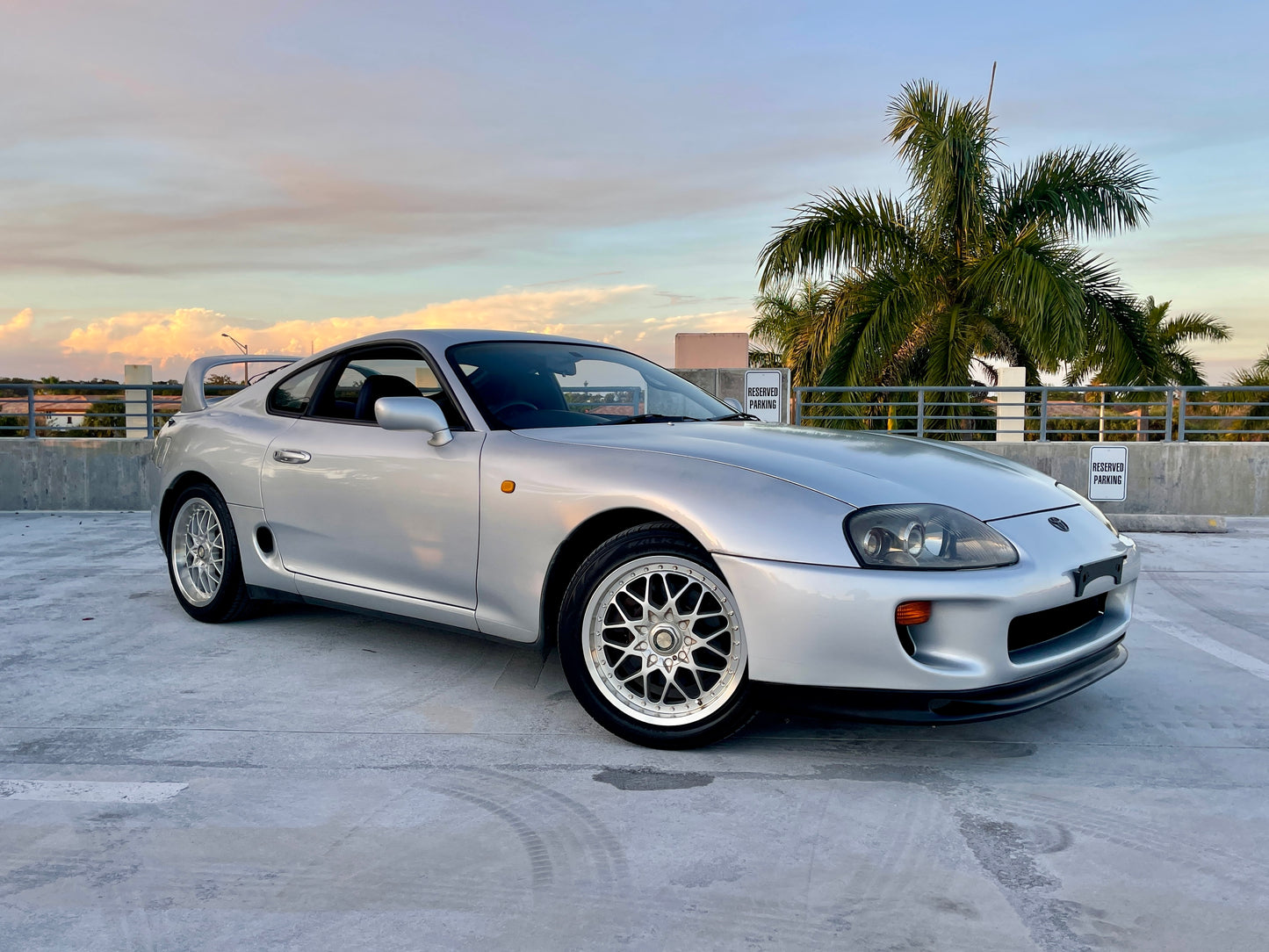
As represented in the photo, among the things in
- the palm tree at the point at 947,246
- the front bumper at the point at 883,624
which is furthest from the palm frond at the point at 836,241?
the front bumper at the point at 883,624

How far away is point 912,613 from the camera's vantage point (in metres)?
3.04

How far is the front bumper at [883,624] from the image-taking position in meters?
3.04

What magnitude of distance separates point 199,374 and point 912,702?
4293mm

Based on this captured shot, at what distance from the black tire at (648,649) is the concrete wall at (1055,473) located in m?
9.10

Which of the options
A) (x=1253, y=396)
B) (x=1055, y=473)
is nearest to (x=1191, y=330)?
(x=1253, y=396)

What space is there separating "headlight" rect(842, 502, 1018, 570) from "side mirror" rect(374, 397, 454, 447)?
162 cm

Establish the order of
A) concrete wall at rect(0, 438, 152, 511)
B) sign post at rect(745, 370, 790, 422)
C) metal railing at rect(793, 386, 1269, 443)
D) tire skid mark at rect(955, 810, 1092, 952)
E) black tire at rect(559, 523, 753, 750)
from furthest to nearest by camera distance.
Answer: metal railing at rect(793, 386, 1269, 443), concrete wall at rect(0, 438, 152, 511), sign post at rect(745, 370, 790, 422), black tire at rect(559, 523, 753, 750), tire skid mark at rect(955, 810, 1092, 952)

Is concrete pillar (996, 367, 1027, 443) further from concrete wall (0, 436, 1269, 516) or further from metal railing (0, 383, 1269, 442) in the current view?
concrete wall (0, 436, 1269, 516)

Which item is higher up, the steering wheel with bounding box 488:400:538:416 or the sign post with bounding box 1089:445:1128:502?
the steering wheel with bounding box 488:400:538:416

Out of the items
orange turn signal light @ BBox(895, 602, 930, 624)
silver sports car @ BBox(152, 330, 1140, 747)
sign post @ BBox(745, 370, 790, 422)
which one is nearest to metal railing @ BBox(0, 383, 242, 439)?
sign post @ BBox(745, 370, 790, 422)

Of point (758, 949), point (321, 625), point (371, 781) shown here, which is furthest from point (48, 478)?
point (758, 949)

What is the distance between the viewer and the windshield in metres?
4.07

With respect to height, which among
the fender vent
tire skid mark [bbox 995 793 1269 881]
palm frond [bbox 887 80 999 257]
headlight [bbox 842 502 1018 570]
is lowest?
tire skid mark [bbox 995 793 1269 881]

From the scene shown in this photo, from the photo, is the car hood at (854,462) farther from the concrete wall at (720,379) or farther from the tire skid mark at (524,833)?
the concrete wall at (720,379)
